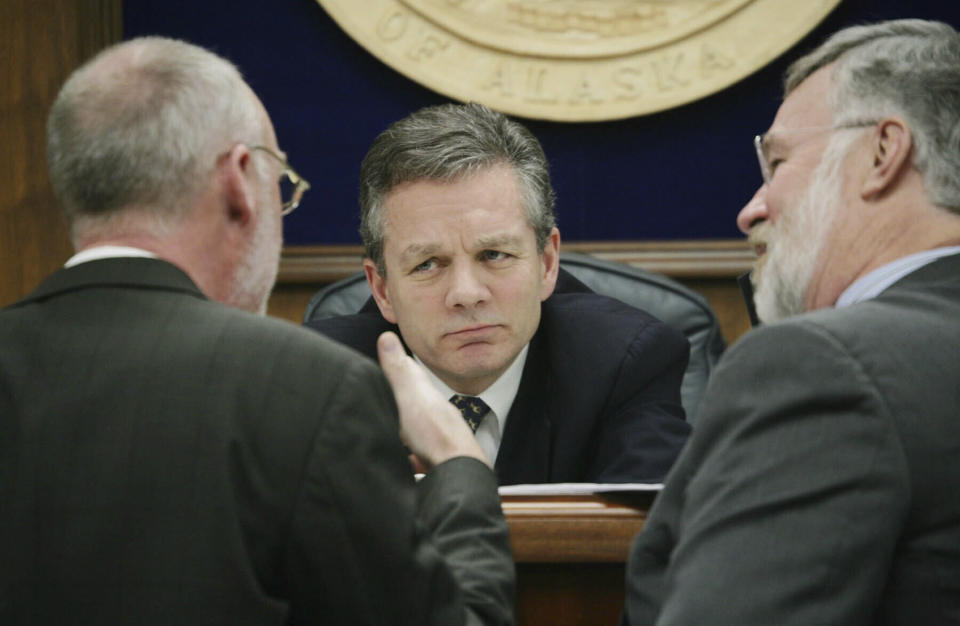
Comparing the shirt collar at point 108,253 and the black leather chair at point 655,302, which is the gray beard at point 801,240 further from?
the black leather chair at point 655,302

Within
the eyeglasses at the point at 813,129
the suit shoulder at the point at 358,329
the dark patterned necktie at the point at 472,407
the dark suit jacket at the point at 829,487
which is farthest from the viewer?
the suit shoulder at the point at 358,329

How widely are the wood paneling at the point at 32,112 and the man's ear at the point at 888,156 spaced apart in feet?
8.19

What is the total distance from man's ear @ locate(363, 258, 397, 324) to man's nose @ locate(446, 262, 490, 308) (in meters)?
0.21

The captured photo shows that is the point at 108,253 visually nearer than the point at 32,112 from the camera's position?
Yes

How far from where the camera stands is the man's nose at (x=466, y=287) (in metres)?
2.14

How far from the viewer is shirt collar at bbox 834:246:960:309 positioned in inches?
52.8

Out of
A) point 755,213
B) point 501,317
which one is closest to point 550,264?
point 501,317

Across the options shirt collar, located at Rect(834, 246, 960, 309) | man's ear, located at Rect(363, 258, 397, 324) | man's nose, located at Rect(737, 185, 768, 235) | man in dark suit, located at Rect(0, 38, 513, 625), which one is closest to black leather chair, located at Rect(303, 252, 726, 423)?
man's ear, located at Rect(363, 258, 397, 324)

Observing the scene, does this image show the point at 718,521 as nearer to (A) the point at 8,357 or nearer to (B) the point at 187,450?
(B) the point at 187,450

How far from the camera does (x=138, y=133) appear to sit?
1.22 meters

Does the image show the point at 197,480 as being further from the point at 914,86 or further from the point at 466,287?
the point at 466,287

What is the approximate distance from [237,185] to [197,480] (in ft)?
1.10

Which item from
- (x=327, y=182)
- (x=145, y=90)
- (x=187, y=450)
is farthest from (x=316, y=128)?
(x=187, y=450)

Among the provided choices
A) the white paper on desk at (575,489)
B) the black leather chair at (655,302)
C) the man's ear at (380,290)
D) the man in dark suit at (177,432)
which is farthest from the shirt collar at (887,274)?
the black leather chair at (655,302)
